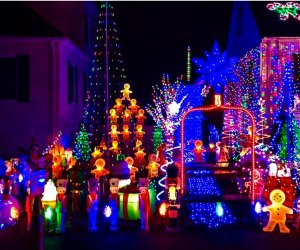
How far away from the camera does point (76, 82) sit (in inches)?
891

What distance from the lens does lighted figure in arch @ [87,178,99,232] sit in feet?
35.6

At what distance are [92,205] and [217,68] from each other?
7.90 meters

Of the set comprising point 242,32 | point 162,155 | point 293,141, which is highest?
point 242,32

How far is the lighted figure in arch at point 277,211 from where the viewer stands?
10.6 m

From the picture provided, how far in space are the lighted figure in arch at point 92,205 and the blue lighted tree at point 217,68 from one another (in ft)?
23.1

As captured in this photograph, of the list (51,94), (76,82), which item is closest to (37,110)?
(51,94)

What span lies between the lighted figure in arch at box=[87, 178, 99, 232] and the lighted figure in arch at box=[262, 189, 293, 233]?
9.94 ft

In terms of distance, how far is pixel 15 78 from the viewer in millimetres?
18797

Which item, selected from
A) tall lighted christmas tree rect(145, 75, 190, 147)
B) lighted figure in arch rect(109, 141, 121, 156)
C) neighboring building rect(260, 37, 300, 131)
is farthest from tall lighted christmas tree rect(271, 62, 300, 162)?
lighted figure in arch rect(109, 141, 121, 156)

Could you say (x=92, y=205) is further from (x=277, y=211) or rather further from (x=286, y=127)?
(x=286, y=127)

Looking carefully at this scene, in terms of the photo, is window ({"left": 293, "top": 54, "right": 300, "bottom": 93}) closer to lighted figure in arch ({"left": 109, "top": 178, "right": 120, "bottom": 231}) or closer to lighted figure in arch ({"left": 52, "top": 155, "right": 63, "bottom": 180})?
lighted figure in arch ({"left": 52, "top": 155, "right": 63, "bottom": 180})

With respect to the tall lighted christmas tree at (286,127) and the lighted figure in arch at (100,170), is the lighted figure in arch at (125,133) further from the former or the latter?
the lighted figure in arch at (100,170)

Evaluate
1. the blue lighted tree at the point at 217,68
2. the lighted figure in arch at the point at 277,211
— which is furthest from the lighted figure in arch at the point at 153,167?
the lighted figure in arch at the point at 277,211

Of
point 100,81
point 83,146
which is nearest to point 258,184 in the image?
point 83,146
